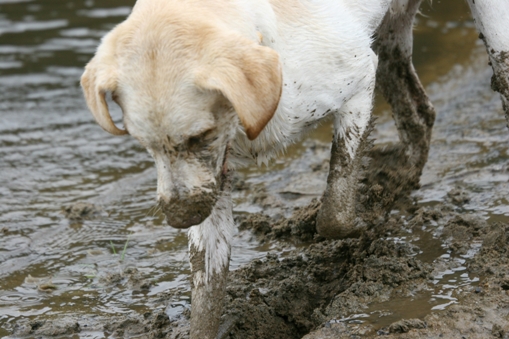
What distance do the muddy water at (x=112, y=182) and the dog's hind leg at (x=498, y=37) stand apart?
986 mm

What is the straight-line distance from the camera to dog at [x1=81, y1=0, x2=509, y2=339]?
3498 mm

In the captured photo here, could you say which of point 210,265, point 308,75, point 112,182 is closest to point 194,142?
point 308,75

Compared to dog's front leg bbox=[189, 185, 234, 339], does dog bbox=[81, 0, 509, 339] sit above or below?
above

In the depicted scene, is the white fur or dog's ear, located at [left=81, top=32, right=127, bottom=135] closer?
dog's ear, located at [left=81, top=32, right=127, bottom=135]

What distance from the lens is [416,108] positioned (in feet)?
20.2

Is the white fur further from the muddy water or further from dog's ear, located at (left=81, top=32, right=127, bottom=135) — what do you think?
dog's ear, located at (left=81, top=32, right=127, bottom=135)

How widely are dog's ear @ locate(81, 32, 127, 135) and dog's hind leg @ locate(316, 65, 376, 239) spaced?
1407 millimetres

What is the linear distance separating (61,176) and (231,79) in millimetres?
4607

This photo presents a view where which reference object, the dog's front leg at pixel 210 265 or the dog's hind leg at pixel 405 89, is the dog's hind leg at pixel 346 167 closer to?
the dog's front leg at pixel 210 265

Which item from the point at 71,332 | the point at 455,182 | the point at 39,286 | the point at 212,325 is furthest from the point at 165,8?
the point at 455,182

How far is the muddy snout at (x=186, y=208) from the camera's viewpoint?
3.57 meters

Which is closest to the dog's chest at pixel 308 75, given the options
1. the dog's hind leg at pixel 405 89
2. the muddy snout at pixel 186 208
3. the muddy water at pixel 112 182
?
the muddy snout at pixel 186 208

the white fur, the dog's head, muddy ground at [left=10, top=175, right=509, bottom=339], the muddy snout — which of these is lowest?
muddy ground at [left=10, top=175, right=509, bottom=339]

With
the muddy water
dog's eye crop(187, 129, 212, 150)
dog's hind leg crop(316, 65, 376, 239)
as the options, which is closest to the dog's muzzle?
dog's eye crop(187, 129, 212, 150)
